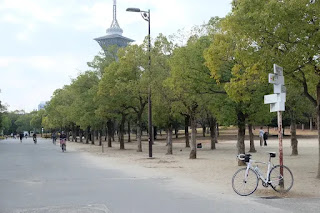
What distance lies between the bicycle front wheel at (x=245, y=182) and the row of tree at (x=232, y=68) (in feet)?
13.6

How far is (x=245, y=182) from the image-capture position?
9.77 m

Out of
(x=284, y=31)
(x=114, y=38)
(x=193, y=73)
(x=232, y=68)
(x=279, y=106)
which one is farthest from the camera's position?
(x=114, y=38)

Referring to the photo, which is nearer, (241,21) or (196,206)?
(196,206)

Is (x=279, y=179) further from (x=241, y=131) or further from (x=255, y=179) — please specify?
(x=241, y=131)

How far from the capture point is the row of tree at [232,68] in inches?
458

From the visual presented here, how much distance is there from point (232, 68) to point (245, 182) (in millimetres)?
5884

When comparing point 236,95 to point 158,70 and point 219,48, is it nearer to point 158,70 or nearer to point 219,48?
point 219,48

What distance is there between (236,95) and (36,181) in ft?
26.5

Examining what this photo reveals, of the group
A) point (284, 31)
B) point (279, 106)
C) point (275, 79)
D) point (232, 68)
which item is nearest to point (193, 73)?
point (232, 68)

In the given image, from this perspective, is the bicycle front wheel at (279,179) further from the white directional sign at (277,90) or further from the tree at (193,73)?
the tree at (193,73)

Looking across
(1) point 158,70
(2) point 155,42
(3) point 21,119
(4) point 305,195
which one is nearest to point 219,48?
(4) point 305,195

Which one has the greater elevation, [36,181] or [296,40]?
[296,40]

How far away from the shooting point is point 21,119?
151625 millimetres

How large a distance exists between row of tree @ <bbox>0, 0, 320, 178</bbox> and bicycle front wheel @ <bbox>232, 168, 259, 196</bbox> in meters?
4.16
